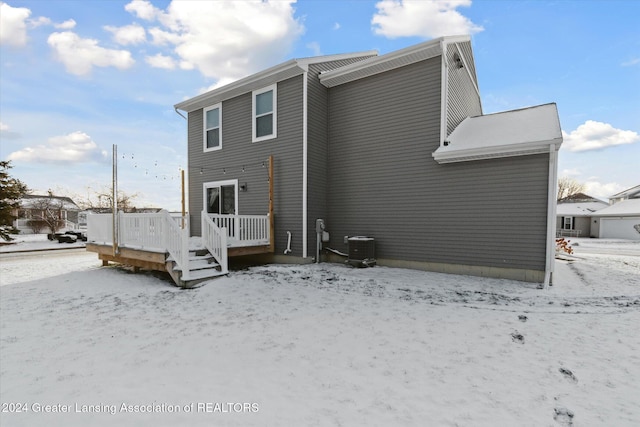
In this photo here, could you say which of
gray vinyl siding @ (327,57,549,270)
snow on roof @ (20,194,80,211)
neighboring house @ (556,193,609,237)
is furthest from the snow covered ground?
snow on roof @ (20,194,80,211)

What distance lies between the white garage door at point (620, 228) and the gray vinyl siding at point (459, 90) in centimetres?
2078

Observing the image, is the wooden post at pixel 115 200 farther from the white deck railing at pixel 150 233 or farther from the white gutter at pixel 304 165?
the white gutter at pixel 304 165

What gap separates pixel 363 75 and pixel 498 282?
636cm

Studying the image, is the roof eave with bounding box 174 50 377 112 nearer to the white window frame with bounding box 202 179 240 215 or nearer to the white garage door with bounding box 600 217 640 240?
the white window frame with bounding box 202 179 240 215

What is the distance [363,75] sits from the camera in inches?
328

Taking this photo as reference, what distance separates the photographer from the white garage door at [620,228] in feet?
69.4

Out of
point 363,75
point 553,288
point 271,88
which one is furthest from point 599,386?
point 271,88

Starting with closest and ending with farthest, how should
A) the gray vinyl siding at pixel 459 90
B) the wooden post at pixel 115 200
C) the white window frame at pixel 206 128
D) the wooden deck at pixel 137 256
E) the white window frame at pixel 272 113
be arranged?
the wooden deck at pixel 137 256, the wooden post at pixel 115 200, the gray vinyl siding at pixel 459 90, the white window frame at pixel 272 113, the white window frame at pixel 206 128

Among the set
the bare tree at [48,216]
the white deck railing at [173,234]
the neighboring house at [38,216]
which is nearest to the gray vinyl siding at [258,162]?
the white deck railing at [173,234]

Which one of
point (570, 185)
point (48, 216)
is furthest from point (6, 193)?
point (570, 185)

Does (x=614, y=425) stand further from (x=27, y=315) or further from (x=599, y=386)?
(x=27, y=315)

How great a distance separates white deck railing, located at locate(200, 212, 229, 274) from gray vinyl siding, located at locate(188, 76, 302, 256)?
2131 millimetres

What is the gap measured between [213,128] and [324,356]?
30.8 ft

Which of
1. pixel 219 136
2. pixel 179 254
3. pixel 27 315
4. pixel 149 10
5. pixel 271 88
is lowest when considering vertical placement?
pixel 27 315
